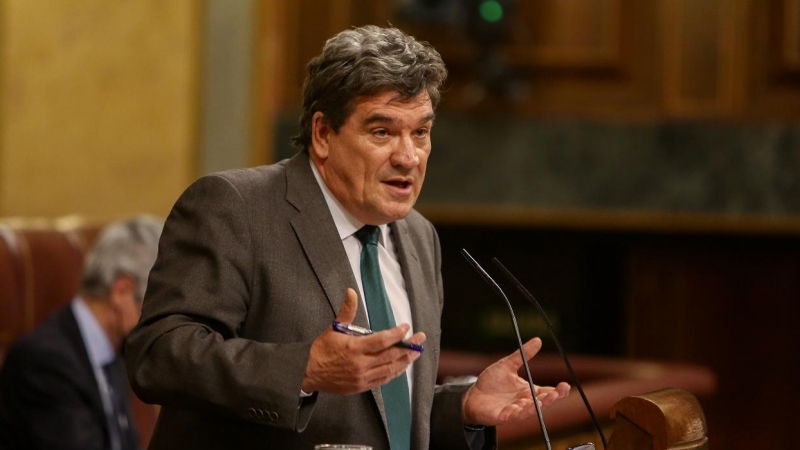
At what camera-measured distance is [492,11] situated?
5.32 metres

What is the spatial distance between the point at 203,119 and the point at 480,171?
1267mm

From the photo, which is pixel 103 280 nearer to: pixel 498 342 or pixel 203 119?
pixel 203 119

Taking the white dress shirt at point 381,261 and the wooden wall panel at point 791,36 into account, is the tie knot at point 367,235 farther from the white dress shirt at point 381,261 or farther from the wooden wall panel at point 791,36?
the wooden wall panel at point 791,36

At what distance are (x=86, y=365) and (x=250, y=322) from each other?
1.63 metres

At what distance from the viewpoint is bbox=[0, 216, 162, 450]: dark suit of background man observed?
3.28 metres

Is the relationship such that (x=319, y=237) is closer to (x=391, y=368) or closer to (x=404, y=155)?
(x=404, y=155)

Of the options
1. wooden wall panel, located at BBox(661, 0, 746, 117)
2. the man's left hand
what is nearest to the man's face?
the man's left hand

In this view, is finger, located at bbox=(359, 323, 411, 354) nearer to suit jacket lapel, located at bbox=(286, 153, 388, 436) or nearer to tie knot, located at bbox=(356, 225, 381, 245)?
suit jacket lapel, located at bbox=(286, 153, 388, 436)

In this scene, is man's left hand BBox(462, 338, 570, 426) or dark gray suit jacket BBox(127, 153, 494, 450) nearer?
dark gray suit jacket BBox(127, 153, 494, 450)

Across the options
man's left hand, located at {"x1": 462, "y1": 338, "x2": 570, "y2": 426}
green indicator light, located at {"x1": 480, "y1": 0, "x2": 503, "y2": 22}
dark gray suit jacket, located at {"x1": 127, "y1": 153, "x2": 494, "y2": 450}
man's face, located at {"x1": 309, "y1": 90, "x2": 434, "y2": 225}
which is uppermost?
man's face, located at {"x1": 309, "y1": 90, "x2": 434, "y2": 225}

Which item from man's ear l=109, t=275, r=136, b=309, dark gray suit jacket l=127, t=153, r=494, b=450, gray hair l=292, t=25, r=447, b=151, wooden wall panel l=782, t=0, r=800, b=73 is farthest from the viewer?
wooden wall panel l=782, t=0, r=800, b=73

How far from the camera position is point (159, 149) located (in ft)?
18.2

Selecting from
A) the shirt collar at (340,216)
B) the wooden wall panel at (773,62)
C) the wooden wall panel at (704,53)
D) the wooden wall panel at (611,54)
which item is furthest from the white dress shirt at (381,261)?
the wooden wall panel at (773,62)

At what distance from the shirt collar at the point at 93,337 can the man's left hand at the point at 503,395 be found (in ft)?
5.49
